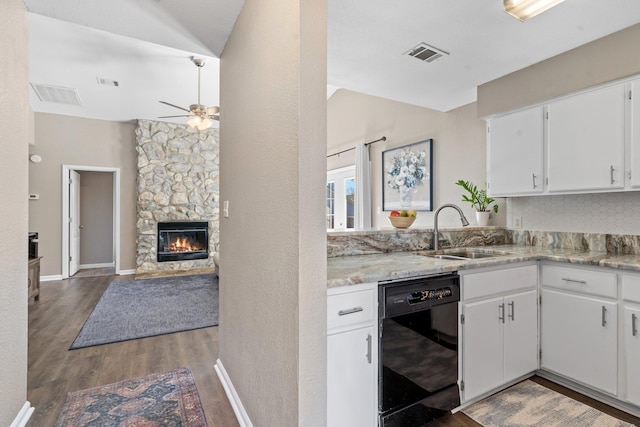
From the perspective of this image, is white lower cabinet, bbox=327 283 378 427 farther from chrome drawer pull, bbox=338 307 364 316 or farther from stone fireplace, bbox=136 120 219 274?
stone fireplace, bbox=136 120 219 274

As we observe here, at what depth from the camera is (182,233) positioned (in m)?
6.18

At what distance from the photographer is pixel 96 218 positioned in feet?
23.2

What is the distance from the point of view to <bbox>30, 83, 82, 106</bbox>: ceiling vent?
443cm

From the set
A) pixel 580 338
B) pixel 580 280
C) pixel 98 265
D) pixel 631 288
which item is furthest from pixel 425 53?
pixel 98 265

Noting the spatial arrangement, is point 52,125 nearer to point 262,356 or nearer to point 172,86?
point 172,86

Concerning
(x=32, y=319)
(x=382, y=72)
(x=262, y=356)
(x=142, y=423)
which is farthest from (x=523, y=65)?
(x=32, y=319)

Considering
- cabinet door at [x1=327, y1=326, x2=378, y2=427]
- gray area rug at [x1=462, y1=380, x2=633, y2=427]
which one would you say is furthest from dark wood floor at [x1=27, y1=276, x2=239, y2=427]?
gray area rug at [x1=462, y1=380, x2=633, y2=427]

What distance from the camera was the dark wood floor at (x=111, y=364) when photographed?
1.90 m

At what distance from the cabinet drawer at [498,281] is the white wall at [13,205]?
2.41 metres

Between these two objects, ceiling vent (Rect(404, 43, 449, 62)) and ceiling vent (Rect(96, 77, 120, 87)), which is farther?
ceiling vent (Rect(96, 77, 120, 87))

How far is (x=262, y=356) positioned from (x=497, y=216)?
2875mm

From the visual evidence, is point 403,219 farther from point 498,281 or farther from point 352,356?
point 352,356

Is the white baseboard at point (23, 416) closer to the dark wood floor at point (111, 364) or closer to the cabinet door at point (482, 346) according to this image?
the dark wood floor at point (111, 364)

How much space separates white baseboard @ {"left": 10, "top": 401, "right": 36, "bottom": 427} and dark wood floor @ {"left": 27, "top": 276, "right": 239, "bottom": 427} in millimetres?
36
